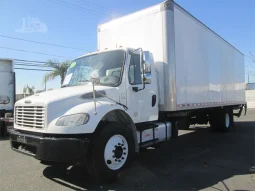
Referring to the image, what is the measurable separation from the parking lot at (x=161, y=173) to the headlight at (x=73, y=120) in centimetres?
119

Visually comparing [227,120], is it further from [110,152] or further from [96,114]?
[96,114]

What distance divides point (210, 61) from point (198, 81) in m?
1.42

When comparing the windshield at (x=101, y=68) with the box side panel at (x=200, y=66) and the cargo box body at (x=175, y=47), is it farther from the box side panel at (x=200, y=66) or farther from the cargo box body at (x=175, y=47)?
the box side panel at (x=200, y=66)

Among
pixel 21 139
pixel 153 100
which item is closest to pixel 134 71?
pixel 153 100

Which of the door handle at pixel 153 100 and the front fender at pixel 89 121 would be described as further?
the door handle at pixel 153 100

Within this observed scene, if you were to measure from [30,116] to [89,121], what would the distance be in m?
1.14

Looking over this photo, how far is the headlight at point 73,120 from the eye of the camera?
13.7 ft

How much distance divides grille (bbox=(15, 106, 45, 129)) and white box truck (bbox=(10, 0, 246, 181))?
17 mm

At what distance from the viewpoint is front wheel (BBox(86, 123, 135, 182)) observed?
4348 mm

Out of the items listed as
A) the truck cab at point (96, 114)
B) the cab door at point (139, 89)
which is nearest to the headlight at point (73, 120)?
the truck cab at point (96, 114)

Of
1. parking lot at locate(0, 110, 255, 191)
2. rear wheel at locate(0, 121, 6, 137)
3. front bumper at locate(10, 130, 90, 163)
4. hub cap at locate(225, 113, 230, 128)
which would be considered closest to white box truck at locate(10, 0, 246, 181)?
front bumper at locate(10, 130, 90, 163)

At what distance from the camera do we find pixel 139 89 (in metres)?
5.57

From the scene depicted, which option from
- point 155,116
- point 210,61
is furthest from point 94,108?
point 210,61

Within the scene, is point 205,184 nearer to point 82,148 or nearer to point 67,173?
point 82,148
